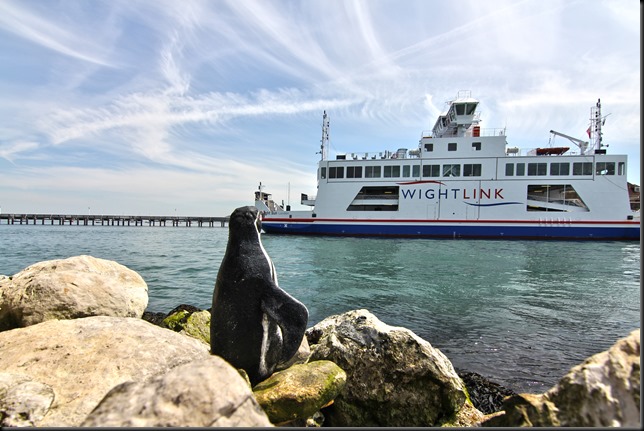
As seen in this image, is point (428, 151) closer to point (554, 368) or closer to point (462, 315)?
point (462, 315)

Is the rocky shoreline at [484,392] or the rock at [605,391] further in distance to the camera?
the rocky shoreline at [484,392]

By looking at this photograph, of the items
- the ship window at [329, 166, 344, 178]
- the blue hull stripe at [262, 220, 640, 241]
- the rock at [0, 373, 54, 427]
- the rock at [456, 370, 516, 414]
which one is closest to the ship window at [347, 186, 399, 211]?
the blue hull stripe at [262, 220, 640, 241]

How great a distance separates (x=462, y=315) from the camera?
700 cm

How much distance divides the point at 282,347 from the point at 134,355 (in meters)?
1.12

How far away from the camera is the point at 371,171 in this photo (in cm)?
2961

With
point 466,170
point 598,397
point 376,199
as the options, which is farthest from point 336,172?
point 598,397

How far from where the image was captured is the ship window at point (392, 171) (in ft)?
95.1

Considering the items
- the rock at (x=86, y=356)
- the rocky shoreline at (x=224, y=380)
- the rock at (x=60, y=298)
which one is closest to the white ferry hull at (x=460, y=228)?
the rocky shoreline at (x=224, y=380)

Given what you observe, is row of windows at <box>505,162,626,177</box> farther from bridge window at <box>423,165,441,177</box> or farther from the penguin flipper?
the penguin flipper

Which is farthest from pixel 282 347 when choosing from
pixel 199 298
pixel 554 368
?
pixel 199 298

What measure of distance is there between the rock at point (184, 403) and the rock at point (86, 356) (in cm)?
84

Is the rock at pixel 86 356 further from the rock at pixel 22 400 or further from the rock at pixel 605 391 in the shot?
the rock at pixel 605 391

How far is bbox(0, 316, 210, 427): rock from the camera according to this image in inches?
88.9

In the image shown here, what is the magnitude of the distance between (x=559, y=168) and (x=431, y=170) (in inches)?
358
